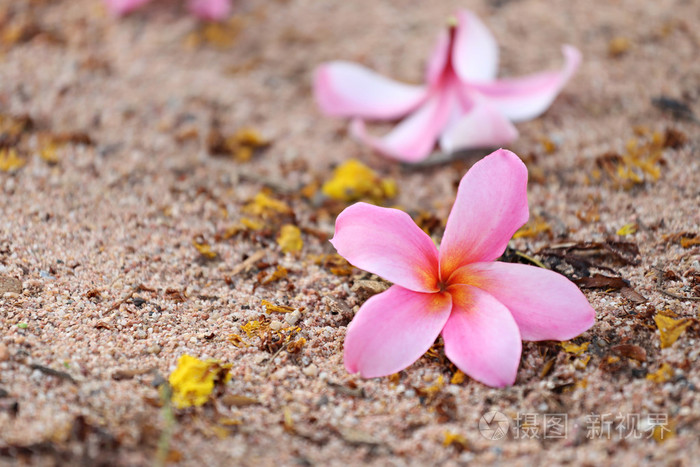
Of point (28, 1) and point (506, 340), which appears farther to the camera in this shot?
point (28, 1)

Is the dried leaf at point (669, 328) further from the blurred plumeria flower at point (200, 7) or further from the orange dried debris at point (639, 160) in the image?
the blurred plumeria flower at point (200, 7)

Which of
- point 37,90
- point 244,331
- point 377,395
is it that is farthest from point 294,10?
point 377,395

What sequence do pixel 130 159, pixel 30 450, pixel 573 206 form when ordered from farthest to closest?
1. pixel 130 159
2. pixel 573 206
3. pixel 30 450

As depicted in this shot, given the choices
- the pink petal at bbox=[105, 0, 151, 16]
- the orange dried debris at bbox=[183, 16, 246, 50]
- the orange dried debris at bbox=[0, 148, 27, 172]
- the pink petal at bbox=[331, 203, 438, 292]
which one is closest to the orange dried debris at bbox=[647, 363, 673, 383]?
the pink petal at bbox=[331, 203, 438, 292]

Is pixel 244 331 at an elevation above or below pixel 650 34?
below

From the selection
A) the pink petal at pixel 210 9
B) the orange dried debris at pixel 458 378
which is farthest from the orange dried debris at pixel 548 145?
the pink petal at pixel 210 9

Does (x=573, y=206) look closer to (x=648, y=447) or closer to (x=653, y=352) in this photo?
(x=653, y=352)
